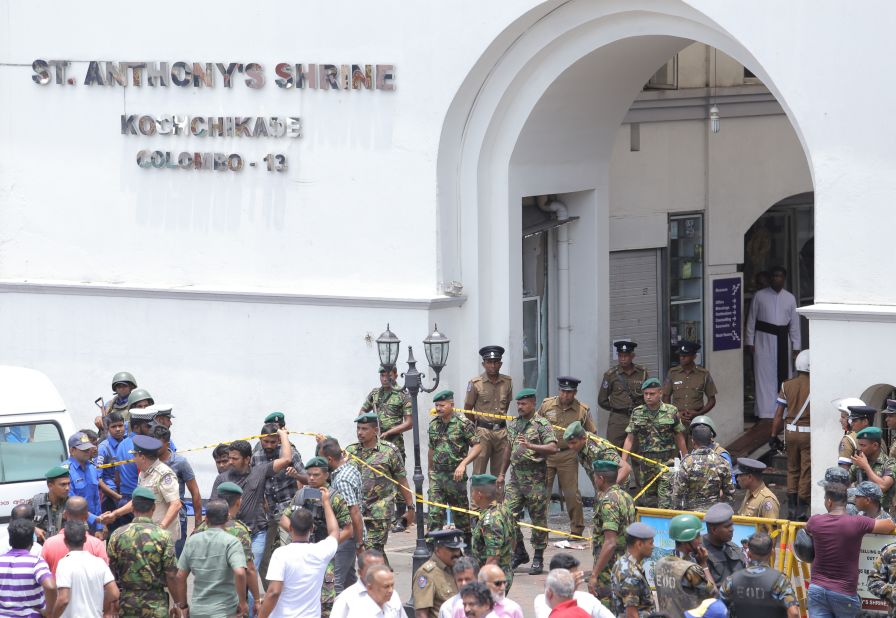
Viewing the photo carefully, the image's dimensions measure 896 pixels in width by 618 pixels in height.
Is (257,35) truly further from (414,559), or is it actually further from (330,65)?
(414,559)

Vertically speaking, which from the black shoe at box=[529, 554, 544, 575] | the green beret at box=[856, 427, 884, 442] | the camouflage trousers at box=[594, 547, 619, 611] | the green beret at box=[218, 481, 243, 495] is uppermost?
the green beret at box=[856, 427, 884, 442]

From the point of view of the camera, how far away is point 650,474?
16266 mm

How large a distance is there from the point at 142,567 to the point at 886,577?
5.22m

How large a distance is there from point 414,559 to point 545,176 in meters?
5.01

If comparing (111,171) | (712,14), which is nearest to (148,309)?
(111,171)

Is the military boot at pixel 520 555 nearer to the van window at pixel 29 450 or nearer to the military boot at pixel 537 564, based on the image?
the military boot at pixel 537 564

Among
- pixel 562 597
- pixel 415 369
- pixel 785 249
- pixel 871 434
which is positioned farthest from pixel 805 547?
pixel 785 249

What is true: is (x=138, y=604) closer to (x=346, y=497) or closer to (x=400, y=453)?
(x=346, y=497)

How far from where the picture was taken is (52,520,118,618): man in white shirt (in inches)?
448

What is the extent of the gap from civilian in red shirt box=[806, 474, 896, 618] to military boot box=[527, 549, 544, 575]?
4035 millimetres

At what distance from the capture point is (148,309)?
18578 mm

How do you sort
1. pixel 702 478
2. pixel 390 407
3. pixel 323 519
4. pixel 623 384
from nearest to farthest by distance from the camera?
pixel 323 519
pixel 702 478
pixel 390 407
pixel 623 384

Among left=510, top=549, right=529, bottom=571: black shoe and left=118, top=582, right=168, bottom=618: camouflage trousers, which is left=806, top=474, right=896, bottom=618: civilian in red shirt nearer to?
left=510, top=549, right=529, bottom=571: black shoe

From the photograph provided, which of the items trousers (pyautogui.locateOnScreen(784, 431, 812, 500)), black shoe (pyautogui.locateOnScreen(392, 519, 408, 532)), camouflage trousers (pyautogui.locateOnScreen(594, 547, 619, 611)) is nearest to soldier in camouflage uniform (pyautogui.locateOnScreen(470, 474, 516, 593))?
camouflage trousers (pyautogui.locateOnScreen(594, 547, 619, 611))
